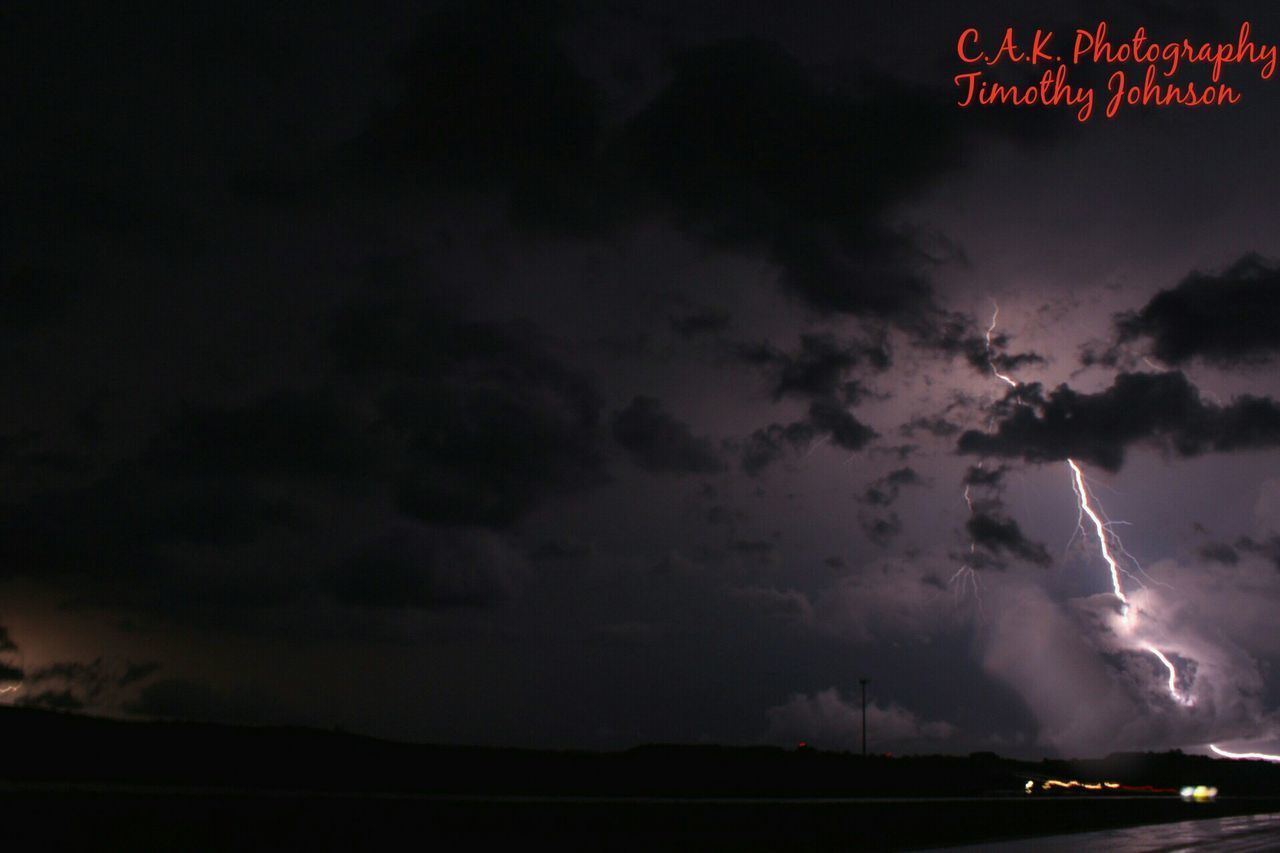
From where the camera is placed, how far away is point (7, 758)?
97.3 feet

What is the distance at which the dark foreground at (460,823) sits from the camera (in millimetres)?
14609

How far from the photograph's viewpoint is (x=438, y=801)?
20406 millimetres

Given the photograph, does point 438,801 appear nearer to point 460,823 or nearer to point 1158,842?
point 460,823

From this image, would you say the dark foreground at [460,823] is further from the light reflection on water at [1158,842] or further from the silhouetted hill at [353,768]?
the silhouetted hill at [353,768]

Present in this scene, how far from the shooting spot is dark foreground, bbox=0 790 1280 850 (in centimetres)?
1461

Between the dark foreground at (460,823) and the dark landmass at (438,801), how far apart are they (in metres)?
0.03

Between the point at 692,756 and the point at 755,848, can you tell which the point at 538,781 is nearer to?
the point at 755,848

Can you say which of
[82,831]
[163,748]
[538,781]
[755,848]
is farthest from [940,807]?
[82,831]

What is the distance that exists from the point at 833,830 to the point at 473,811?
1374 cm

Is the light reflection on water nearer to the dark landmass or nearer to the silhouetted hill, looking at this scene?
the dark landmass

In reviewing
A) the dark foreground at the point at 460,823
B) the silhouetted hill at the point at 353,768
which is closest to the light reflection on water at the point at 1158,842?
the dark foreground at the point at 460,823

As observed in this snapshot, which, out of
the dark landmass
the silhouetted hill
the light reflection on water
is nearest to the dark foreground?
the dark landmass

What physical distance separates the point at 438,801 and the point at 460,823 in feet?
2.35

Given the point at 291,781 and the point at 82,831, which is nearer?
the point at 82,831
